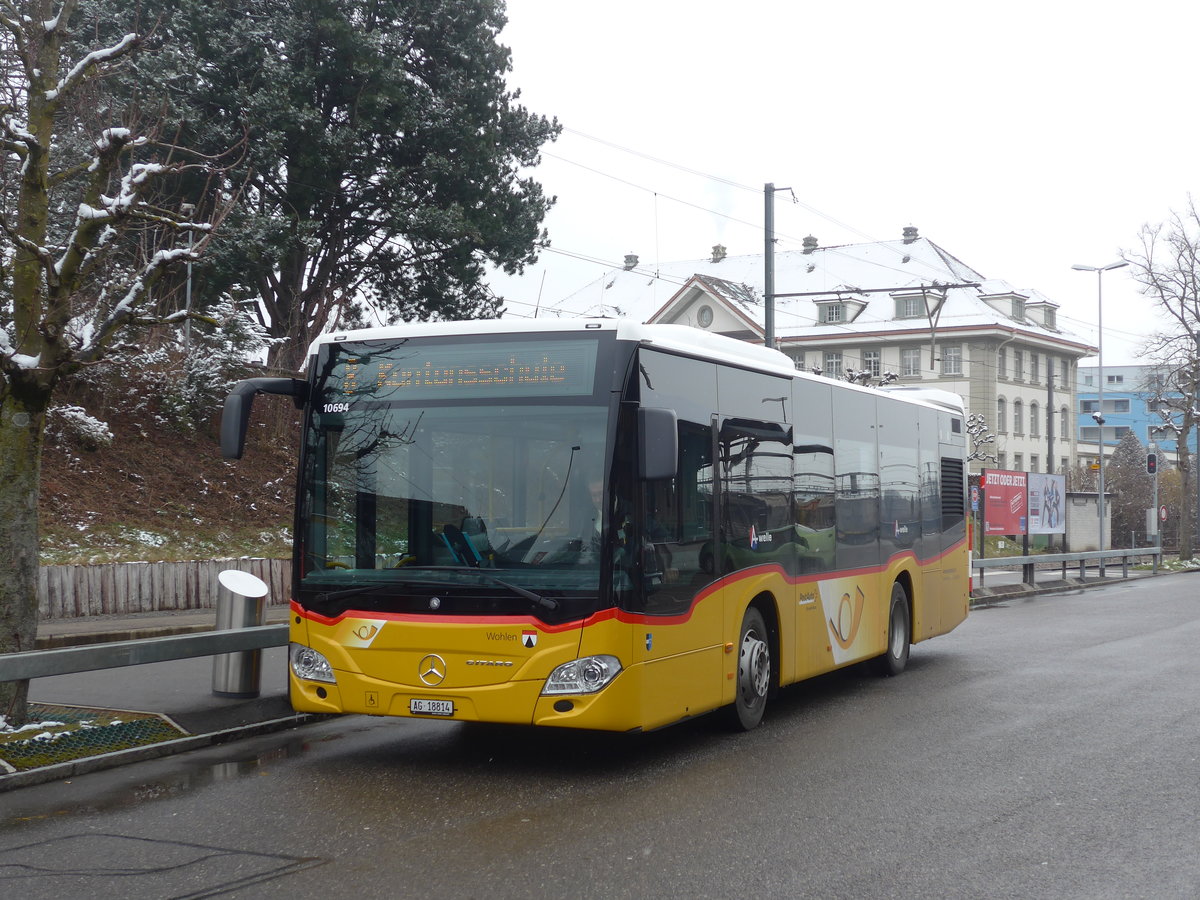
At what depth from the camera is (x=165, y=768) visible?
8.77 metres

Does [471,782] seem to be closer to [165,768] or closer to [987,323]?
[165,768]

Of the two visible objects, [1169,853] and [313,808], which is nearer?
[1169,853]

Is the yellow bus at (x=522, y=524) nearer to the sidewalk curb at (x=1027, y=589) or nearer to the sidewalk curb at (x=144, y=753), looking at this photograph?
the sidewalk curb at (x=144, y=753)

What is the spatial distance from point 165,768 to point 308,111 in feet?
63.6

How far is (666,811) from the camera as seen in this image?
24.3 ft

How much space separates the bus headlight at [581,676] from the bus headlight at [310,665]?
1.49 meters

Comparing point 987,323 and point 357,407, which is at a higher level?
point 987,323

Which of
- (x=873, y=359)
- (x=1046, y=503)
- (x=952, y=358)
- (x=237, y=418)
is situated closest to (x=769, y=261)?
(x=1046, y=503)

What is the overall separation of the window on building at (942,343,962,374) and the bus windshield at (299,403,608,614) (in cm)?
6908

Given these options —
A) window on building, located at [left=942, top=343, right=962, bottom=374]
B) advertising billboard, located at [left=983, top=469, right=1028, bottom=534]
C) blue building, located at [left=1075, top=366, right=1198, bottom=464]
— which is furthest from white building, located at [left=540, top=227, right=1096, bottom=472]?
advertising billboard, located at [left=983, top=469, right=1028, bottom=534]

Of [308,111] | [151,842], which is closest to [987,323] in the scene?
[308,111]

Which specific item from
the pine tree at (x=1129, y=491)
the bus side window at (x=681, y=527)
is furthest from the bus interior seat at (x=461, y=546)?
the pine tree at (x=1129, y=491)

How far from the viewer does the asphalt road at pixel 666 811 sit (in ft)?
19.6

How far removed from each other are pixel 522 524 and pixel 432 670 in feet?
3.46
